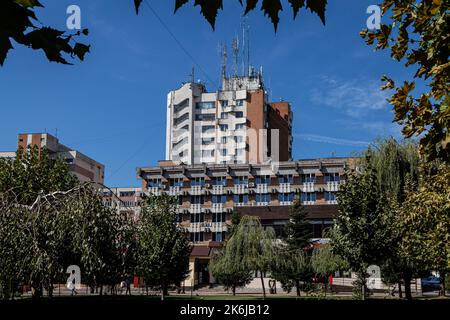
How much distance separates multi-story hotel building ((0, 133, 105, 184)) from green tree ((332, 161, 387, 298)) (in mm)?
78286

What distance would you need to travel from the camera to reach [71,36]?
2779 millimetres

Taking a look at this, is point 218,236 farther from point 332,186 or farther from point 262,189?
point 332,186

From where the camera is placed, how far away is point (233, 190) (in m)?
71.2

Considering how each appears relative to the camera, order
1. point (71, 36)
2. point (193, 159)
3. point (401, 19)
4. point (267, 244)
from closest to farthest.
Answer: point (71, 36), point (401, 19), point (267, 244), point (193, 159)

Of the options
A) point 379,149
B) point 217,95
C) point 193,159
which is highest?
point 217,95

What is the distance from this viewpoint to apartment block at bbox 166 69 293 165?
313 ft

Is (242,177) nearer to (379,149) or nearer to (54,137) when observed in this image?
(379,149)

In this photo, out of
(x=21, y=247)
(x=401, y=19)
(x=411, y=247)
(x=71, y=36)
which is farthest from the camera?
(x=411, y=247)

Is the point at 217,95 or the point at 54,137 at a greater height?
the point at 217,95

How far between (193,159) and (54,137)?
27836 millimetres

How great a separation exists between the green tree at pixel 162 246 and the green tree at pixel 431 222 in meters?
14.4

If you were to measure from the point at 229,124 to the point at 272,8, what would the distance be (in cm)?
9529

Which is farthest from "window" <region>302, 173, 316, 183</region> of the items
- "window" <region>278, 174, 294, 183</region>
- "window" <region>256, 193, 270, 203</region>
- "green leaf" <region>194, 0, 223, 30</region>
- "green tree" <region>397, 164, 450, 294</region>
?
"green leaf" <region>194, 0, 223, 30</region>

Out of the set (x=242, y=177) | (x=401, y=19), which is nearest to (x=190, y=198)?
(x=242, y=177)
